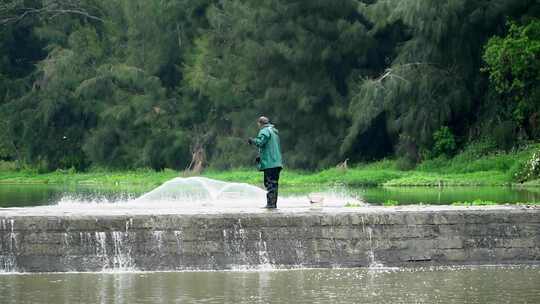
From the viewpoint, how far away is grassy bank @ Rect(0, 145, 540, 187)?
132 feet

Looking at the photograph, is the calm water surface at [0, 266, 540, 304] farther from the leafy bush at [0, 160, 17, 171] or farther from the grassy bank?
the leafy bush at [0, 160, 17, 171]

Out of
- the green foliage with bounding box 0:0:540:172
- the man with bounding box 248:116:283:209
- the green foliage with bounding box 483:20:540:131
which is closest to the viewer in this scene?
the man with bounding box 248:116:283:209

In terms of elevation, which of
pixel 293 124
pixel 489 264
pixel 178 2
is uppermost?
pixel 178 2

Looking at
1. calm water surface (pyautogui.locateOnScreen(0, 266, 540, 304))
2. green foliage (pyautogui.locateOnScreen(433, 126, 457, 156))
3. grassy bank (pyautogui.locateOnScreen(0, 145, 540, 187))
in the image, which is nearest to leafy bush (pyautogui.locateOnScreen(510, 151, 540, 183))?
grassy bank (pyautogui.locateOnScreen(0, 145, 540, 187))

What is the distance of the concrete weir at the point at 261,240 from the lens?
18156 mm

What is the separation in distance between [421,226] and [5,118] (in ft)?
150

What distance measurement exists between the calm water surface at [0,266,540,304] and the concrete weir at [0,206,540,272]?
0.31 meters

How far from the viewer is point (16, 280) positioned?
1734 centimetres

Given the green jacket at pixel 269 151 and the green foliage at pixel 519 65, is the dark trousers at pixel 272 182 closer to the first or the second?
the green jacket at pixel 269 151

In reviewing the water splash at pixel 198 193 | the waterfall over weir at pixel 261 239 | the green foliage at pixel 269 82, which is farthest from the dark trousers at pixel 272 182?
the green foliage at pixel 269 82

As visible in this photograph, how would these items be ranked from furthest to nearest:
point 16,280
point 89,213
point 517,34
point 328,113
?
1. point 328,113
2. point 517,34
3. point 89,213
4. point 16,280

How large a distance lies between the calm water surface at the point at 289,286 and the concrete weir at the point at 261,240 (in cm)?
31

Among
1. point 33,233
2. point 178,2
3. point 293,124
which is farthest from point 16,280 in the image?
point 178,2

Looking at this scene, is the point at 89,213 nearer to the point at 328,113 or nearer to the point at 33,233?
the point at 33,233
